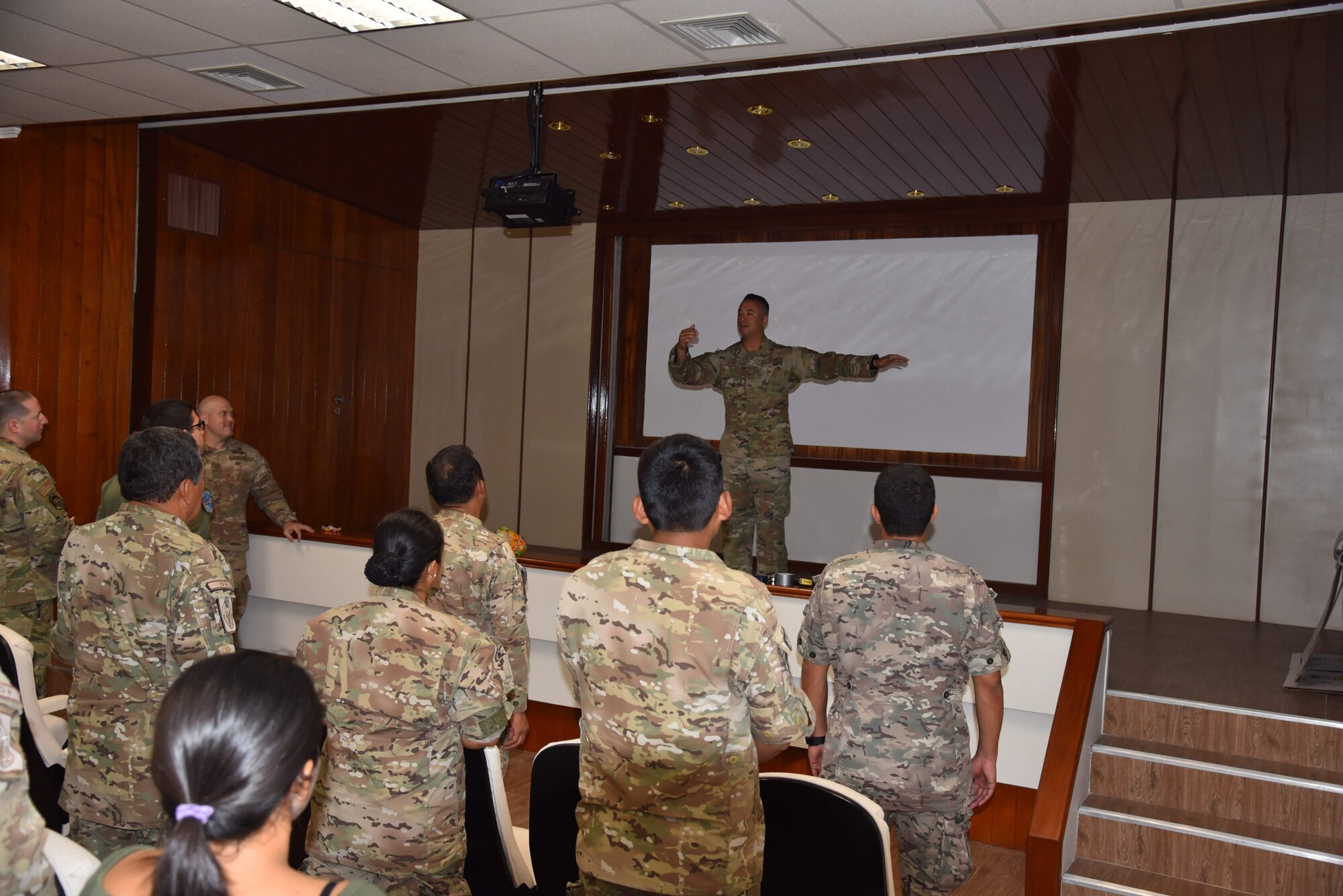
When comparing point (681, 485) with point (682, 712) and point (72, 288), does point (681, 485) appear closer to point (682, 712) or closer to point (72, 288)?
point (682, 712)

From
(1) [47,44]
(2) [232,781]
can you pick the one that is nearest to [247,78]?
(1) [47,44]

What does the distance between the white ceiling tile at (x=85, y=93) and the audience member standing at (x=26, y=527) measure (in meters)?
1.77

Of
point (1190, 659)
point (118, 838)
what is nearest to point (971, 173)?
point (1190, 659)

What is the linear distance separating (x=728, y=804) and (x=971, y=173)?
17.1 feet

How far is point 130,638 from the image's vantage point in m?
2.51

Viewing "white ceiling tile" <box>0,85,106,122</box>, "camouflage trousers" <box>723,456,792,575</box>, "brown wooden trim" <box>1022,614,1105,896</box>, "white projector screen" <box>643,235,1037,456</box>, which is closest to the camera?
"brown wooden trim" <box>1022,614,1105,896</box>

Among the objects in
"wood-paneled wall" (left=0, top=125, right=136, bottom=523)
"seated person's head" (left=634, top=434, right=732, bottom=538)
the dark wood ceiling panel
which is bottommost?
"seated person's head" (left=634, top=434, right=732, bottom=538)

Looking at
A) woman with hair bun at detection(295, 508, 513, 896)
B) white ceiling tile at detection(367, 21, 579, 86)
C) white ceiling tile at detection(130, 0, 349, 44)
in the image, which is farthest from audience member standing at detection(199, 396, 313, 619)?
woman with hair bun at detection(295, 508, 513, 896)

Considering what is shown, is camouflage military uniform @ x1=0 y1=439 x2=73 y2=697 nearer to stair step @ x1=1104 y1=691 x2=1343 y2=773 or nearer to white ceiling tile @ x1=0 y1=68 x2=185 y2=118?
white ceiling tile @ x1=0 y1=68 x2=185 y2=118

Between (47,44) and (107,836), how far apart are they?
3679 millimetres

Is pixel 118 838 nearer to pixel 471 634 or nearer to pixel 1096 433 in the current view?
pixel 471 634

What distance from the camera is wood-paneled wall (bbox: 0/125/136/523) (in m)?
6.14

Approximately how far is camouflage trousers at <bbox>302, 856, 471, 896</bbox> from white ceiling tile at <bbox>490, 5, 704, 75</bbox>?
301 cm

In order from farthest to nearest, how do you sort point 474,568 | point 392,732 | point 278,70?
point 278,70 → point 474,568 → point 392,732
